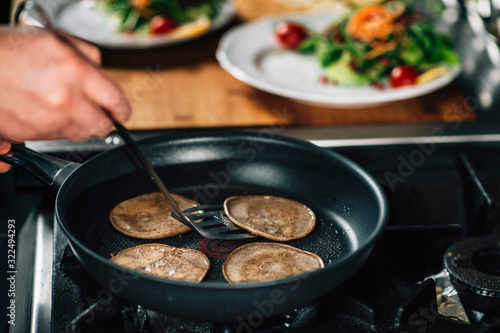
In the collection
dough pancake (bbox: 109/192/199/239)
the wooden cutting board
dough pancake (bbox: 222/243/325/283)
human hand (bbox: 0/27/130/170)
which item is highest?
human hand (bbox: 0/27/130/170)

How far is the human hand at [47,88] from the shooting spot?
71 centimetres

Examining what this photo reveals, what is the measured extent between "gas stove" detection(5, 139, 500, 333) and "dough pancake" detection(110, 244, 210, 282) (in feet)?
0.20

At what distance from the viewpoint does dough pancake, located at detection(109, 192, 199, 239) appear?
98 centimetres

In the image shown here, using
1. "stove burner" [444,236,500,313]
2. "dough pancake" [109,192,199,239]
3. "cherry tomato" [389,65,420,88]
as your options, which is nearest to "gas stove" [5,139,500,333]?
"stove burner" [444,236,500,313]

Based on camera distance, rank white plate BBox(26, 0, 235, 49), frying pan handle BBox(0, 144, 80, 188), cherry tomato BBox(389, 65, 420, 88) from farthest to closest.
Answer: white plate BBox(26, 0, 235, 49) < cherry tomato BBox(389, 65, 420, 88) < frying pan handle BBox(0, 144, 80, 188)

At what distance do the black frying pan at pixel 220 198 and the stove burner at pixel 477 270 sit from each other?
17 centimetres

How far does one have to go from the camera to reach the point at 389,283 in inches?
36.7

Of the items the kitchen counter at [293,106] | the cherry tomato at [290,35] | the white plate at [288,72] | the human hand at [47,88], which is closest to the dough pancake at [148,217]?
the human hand at [47,88]

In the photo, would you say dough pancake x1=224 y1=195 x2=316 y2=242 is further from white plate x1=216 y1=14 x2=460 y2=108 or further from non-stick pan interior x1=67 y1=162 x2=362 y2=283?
white plate x1=216 y1=14 x2=460 y2=108

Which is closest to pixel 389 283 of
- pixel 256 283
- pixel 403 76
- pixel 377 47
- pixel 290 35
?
pixel 256 283

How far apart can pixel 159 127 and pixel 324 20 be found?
0.92 metres

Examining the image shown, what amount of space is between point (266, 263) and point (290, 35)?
1116 mm

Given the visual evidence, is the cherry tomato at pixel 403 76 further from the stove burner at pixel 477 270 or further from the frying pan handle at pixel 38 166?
the frying pan handle at pixel 38 166

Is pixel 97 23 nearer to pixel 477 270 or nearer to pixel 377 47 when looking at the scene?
pixel 377 47
